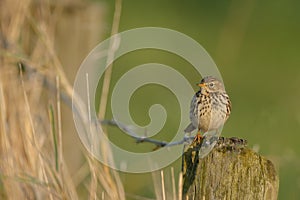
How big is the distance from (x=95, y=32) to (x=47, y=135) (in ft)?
3.18

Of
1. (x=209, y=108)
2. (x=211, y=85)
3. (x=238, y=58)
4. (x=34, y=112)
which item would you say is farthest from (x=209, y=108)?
(x=238, y=58)

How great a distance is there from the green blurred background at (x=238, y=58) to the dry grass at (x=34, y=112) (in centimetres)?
204

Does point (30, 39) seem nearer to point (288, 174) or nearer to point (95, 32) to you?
point (95, 32)

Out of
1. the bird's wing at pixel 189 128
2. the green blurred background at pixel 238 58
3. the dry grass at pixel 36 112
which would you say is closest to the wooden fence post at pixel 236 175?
the bird's wing at pixel 189 128

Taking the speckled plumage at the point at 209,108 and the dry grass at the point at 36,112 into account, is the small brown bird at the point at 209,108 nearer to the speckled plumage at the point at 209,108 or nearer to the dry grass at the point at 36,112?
the speckled plumage at the point at 209,108

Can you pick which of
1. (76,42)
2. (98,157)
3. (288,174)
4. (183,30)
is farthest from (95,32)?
(183,30)

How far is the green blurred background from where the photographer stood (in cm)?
946

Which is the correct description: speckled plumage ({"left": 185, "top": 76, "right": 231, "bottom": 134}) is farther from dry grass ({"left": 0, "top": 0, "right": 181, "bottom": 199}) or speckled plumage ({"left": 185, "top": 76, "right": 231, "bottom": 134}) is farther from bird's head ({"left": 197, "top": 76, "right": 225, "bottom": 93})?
dry grass ({"left": 0, "top": 0, "right": 181, "bottom": 199})

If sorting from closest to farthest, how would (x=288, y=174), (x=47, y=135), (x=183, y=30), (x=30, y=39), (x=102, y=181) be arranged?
1. (x=102, y=181)
2. (x=47, y=135)
3. (x=30, y=39)
4. (x=288, y=174)
5. (x=183, y=30)

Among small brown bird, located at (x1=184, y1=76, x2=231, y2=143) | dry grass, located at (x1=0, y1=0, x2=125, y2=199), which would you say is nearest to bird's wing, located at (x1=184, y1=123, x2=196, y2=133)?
small brown bird, located at (x1=184, y1=76, x2=231, y2=143)

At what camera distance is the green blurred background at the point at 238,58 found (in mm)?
9461

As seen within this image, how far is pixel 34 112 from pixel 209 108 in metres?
1.62

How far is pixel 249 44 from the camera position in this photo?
1547cm

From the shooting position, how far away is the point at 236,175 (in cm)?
325
